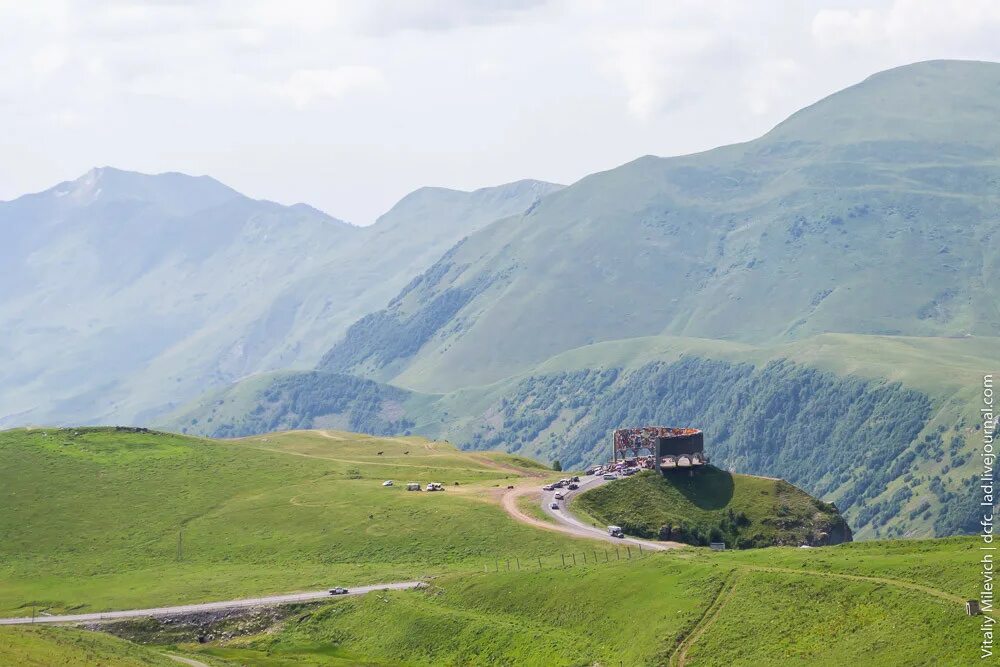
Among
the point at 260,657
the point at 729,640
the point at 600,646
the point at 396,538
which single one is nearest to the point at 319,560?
the point at 396,538

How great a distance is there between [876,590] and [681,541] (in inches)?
2619

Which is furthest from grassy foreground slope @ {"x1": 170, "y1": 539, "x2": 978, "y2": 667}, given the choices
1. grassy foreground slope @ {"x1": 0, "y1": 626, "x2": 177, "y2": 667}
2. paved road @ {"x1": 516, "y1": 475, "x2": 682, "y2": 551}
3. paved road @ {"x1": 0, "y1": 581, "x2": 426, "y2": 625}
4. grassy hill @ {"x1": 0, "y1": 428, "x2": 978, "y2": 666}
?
grassy foreground slope @ {"x1": 0, "y1": 626, "x2": 177, "y2": 667}

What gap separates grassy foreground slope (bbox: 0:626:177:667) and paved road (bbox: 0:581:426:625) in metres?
24.7

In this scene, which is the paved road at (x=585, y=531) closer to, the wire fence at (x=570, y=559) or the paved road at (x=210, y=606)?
the wire fence at (x=570, y=559)

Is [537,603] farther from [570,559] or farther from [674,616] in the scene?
[674,616]

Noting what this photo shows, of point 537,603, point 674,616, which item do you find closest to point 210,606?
point 537,603

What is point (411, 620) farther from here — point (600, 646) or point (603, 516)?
point (603, 516)

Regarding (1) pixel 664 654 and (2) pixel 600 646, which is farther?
(2) pixel 600 646

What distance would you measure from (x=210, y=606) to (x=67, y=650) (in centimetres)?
4959

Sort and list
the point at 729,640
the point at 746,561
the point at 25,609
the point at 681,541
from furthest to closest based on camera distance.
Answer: the point at 681,541
the point at 25,609
the point at 746,561
the point at 729,640

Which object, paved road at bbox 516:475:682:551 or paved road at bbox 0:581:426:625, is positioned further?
paved road at bbox 516:475:682:551

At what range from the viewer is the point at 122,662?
393 feet

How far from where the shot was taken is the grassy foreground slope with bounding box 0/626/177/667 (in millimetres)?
109688

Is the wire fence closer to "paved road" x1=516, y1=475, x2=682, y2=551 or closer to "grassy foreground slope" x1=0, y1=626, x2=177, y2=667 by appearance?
"paved road" x1=516, y1=475, x2=682, y2=551
